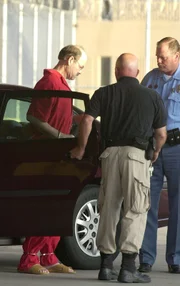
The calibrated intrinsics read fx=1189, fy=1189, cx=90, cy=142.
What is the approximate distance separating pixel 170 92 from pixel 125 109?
796 millimetres

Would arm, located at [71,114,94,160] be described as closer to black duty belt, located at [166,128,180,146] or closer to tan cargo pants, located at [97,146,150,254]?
tan cargo pants, located at [97,146,150,254]

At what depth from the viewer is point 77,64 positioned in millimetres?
9406

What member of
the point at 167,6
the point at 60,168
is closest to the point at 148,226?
the point at 60,168

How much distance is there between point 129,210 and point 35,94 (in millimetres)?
1363

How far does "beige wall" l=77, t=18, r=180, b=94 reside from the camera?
117 feet

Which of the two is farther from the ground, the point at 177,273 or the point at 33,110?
the point at 33,110

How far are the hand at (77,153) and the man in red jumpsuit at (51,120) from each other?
0.30m

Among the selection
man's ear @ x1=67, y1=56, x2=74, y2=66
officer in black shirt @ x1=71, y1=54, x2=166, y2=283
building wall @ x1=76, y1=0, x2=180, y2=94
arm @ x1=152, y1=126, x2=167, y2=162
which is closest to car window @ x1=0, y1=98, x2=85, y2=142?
man's ear @ x1=67, y1=56, x2=74, y2=66

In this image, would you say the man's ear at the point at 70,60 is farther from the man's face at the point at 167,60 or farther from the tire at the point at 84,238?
the tire at the point at 84,238

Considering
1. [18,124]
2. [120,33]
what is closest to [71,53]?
[18,124]

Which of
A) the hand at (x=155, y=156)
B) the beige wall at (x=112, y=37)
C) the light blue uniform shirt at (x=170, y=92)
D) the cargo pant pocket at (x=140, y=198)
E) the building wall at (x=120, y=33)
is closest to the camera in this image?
the cargo pant pocket at (x=140, y=198)

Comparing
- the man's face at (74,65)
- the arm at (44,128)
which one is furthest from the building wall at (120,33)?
the arm at (44,128)

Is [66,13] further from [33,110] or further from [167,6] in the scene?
[33,110]

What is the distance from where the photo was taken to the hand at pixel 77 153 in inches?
346
